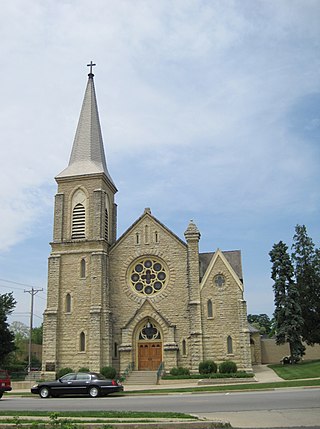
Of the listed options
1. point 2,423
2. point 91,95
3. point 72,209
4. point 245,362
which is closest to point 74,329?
point 72,209

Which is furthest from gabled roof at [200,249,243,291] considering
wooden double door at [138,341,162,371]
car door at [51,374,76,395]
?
car door at [51,374,76,395]

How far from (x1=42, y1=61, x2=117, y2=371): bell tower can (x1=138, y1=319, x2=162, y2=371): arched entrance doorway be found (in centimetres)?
238

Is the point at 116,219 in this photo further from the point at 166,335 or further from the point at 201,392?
the point at 201,392

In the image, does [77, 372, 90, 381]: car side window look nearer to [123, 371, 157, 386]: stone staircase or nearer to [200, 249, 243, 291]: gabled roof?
[123, 371, 157, 386]: stone staircase

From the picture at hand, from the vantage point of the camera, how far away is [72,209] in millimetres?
39156

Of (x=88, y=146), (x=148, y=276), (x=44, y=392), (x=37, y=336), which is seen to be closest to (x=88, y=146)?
(x=88, y=146)

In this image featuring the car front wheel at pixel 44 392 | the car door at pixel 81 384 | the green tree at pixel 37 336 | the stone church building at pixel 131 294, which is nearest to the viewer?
the car door at pixel 81 384

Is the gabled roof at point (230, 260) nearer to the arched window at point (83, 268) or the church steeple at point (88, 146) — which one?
the arched window at point (83, 268)

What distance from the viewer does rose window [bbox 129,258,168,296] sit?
37.1 m

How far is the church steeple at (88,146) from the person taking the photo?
3994 cm

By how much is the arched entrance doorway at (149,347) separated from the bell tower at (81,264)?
7.81 ft

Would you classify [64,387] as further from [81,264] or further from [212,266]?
[212,266]

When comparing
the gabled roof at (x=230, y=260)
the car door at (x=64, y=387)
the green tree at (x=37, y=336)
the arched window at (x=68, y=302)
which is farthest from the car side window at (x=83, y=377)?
the green tree at (x=37, y=336)

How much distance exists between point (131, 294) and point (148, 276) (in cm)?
189
